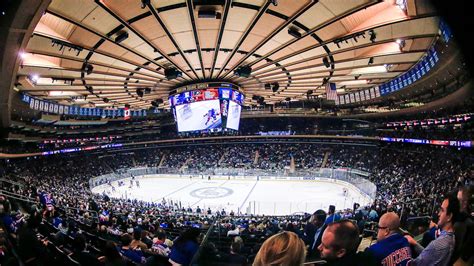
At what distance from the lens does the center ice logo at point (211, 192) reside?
1184 inches

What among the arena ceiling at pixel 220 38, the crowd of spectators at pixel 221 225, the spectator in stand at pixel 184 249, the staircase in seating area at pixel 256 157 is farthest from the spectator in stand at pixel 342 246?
the staircase in seating area at pixel 256 157

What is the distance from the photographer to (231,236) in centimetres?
980

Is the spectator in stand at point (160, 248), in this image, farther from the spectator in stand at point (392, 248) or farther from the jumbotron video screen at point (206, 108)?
the jumbotron video screen at point (206, 108)

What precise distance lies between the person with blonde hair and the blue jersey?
111 cm

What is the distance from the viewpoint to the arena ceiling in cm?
768

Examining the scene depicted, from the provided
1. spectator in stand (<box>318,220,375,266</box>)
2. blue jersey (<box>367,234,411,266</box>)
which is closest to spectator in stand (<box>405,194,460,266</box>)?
blue jersey (<box>367,234,411,266</box>)

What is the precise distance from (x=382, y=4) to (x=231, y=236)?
8.55 meters

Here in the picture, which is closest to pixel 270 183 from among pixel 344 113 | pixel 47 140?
pixel 344 113

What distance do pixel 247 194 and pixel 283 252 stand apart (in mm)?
29075

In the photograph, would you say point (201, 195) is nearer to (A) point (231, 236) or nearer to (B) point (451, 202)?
(A) point (231, 236)

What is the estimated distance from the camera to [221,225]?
12.5 metres

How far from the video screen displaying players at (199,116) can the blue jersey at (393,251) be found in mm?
14733

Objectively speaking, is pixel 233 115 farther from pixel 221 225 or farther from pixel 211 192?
pixel 211 192

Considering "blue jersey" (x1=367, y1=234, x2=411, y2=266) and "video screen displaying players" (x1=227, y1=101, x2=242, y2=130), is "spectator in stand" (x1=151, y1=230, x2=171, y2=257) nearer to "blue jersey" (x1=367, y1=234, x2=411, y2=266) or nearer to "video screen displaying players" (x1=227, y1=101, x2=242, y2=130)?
"blue jersey" (x1=367, y1=234, x2=411, y2=266)
